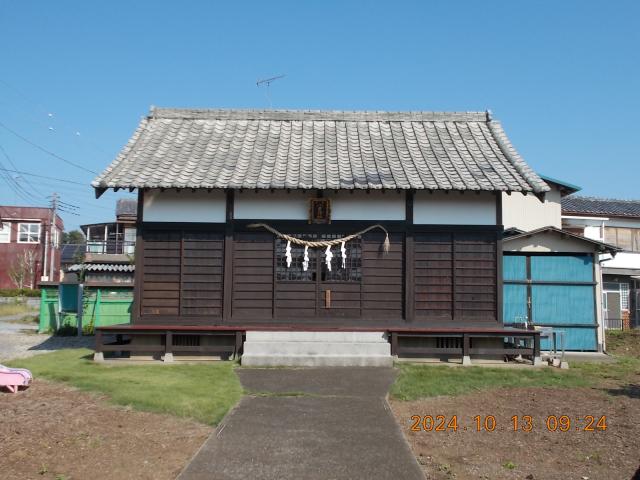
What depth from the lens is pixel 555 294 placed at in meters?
15.1

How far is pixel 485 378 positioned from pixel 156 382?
20.2 ft

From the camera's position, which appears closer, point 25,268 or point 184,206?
point 184,206

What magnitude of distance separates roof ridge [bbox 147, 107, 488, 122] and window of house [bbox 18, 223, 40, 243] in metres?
40.2

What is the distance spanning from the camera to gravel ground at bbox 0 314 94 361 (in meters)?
14.1

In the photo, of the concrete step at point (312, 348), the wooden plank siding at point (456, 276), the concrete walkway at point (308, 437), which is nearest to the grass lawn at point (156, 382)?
the concrete walkway at point (308, 437)

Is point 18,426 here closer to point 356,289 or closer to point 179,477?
point 179,477

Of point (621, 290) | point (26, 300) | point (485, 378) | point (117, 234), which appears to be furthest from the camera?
point (117, 234)

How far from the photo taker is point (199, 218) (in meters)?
12.7

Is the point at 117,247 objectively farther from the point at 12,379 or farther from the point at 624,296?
the point at 624,296

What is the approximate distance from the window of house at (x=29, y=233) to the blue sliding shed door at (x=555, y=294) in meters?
46.1

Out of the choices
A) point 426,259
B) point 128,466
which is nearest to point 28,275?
point 426,259

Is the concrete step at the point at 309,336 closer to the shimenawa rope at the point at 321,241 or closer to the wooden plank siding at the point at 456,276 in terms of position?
the wooden plank siding at the point at 456,276

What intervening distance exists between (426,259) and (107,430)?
319 inches

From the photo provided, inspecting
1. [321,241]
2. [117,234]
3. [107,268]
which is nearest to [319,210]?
[321,241]
